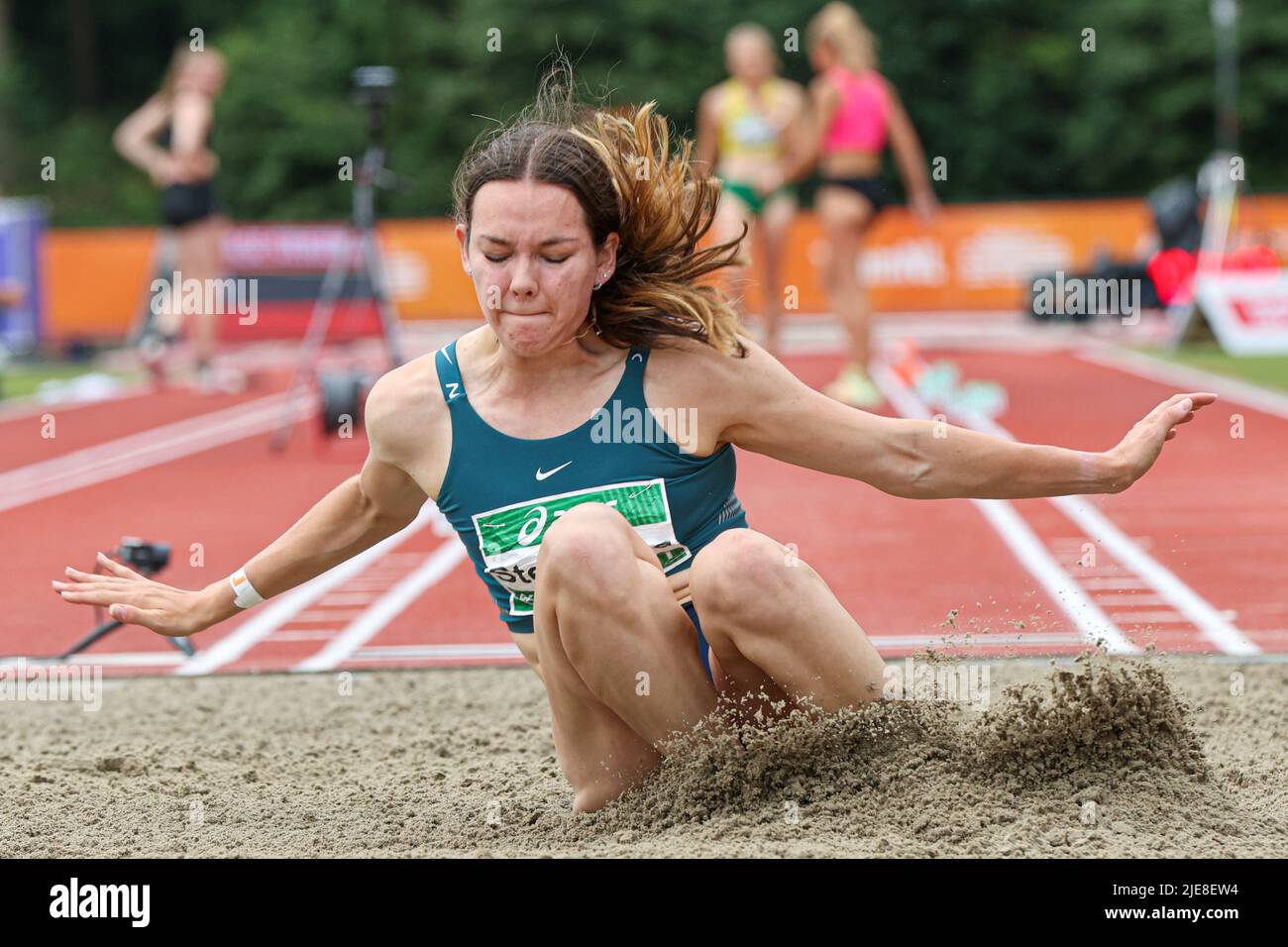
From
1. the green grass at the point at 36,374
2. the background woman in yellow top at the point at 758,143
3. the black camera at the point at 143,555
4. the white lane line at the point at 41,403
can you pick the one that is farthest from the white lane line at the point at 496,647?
the green grass at the point at 36,374

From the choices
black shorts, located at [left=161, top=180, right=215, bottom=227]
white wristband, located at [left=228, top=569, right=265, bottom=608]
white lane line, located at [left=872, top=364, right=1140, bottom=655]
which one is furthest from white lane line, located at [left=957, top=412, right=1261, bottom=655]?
black shorts, located at [left=161, top=180, right=215, bottom=227]

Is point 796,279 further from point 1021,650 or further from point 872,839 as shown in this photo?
Answer: point 872,839

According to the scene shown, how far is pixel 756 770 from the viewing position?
11.5ft

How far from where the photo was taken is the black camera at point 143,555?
15.9 feet

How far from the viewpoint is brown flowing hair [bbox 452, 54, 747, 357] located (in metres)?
3.36

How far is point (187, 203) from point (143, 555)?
10302 mm

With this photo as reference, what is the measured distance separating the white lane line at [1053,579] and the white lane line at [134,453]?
5458mm

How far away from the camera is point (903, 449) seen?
3.40 meters

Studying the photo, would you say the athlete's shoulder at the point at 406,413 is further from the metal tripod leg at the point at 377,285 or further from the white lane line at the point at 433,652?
the metal tripod leg at the point at 377,285

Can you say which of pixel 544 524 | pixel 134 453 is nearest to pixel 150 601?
pixel 544 524

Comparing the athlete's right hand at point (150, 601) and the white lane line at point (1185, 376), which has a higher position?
the white lane line at point (1185, 376)

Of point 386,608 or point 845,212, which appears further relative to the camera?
point 845,212

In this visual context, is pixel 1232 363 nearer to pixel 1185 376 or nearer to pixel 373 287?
pixel 1185 376
